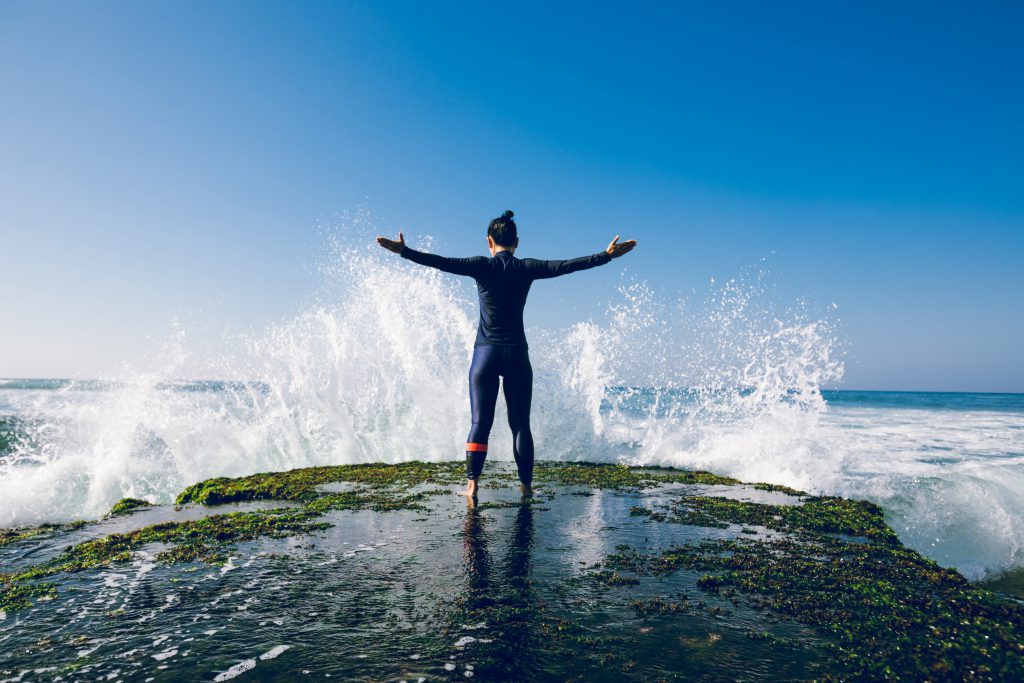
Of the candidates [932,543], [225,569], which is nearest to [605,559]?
[225,569]

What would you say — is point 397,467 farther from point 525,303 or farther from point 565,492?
point 525,303

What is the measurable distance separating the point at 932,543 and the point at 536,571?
5565mm

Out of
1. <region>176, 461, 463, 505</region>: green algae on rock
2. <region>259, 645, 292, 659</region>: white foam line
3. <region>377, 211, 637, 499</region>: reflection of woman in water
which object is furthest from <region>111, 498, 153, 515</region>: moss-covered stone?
<region>259, 645, 292, 659</region>: white foam line

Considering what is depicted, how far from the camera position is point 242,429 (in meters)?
12.7

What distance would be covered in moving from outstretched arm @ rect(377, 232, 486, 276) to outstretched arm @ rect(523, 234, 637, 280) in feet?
2.32

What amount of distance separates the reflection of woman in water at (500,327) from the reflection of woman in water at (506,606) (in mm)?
1990

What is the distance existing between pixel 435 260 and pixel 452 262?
0.87ft

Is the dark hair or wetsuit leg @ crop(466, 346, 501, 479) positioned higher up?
the dark hair

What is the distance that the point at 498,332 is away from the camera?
23.0ft

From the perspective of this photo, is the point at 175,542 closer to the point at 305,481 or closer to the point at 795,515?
the point at 305,481

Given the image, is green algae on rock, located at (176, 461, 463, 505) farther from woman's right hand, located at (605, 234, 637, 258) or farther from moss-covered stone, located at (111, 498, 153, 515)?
woman's right hand, located at (605, 234, 637, 258)

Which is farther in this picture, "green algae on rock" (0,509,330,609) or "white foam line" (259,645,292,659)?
"green algae on rock" (0,509,330,609)

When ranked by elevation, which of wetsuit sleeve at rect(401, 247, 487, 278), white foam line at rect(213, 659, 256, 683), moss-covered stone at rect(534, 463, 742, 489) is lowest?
moss-covered stone at rect(534, 463, 742, 489)

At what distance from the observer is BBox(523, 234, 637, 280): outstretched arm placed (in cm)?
663
